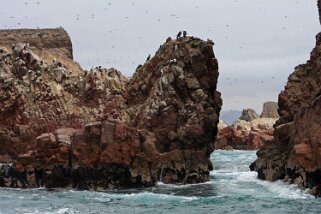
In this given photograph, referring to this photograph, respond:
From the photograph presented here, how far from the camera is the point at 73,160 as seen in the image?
4650cm

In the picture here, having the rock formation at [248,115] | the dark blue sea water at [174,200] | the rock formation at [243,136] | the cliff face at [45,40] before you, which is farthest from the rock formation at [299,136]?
the rock formation at [248,115]

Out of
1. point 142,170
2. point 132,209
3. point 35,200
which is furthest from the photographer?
point 142,170

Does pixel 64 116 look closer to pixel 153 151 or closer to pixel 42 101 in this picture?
pixel 42 101

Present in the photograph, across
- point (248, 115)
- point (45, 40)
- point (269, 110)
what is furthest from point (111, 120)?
point (269, 110)

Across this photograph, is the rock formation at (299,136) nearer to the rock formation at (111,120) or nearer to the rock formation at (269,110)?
the rock formation at (111,120)

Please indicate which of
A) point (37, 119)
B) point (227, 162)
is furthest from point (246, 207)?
point (37, 119)

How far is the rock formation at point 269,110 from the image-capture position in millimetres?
150500

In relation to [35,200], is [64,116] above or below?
above

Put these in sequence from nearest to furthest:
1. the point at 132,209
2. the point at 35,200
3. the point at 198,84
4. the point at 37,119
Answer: the point at 132,209 → the point at 35,200 → the point at 198,84 → the point at 37,119

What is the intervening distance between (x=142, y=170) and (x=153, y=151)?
2.30 meters

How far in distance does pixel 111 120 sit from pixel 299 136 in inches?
663

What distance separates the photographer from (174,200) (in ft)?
129

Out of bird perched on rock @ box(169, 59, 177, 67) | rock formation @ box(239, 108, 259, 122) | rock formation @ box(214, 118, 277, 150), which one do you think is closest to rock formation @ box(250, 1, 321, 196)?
bird perched on rock @ box(169, 59, 177, 67)

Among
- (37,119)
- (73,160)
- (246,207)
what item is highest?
(37,119)
